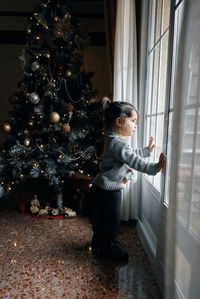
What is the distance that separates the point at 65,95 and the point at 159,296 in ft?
6.36

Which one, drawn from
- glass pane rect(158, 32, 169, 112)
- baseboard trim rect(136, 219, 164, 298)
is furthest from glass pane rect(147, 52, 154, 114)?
baseboard trim rect(136, 219, 164, 298)

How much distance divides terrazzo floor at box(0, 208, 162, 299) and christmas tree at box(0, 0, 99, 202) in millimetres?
553

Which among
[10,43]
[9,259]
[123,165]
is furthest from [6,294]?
[10,43]

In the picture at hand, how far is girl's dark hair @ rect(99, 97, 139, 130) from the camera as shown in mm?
1414

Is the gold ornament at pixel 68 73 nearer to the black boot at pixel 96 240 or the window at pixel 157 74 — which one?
the window at pixel 157 74

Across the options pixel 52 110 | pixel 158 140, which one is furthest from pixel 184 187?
pixel 52 110

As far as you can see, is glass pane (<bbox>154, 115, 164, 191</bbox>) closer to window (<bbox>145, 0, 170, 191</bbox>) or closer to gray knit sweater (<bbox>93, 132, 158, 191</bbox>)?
window (<bbox>145, 0, 170, 191</bbox>)

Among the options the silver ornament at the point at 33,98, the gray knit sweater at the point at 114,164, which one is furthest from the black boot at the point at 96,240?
the silver ornament at the point at 33,98

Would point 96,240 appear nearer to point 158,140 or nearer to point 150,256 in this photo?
point 150,256

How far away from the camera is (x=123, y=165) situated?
1.49 m

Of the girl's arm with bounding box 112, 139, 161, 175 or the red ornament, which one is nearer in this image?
the girl's arm with bounding box 112, 139, 161, 175

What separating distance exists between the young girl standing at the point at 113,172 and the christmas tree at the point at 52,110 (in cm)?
77

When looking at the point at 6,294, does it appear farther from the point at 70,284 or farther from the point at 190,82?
the point at 190,82

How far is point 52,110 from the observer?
A: 2223 millimetres
